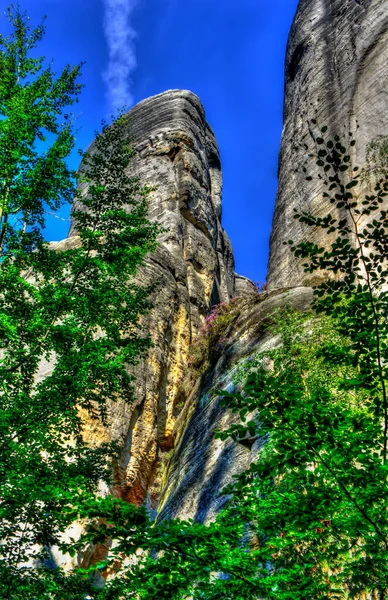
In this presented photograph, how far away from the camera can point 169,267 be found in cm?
2041

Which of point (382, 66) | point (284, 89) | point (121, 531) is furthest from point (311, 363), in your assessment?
point (284, 89)

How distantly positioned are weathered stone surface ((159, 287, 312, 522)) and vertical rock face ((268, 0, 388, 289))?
278 cm

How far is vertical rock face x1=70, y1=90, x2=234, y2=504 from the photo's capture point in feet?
47.9

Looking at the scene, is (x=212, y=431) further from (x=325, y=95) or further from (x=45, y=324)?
(x=325, y=95)

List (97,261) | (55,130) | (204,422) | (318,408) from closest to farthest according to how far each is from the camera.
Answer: (318,408) → (97,261) → (55,130) → (204,422)

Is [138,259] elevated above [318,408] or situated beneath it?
elevated above

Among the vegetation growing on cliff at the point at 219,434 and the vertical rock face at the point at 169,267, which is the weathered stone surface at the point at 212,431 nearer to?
the vegetation growing on cliff at the point at 219,434

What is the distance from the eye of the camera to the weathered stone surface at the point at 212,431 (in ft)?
31.4

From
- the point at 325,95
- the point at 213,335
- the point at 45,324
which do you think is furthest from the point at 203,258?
the point at 45,324

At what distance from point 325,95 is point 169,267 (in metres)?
8.78

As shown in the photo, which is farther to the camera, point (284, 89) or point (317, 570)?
point (284, 89)

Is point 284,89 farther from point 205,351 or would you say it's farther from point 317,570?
point 317,570

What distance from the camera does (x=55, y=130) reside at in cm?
976

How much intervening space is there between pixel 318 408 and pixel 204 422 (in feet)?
27.8
